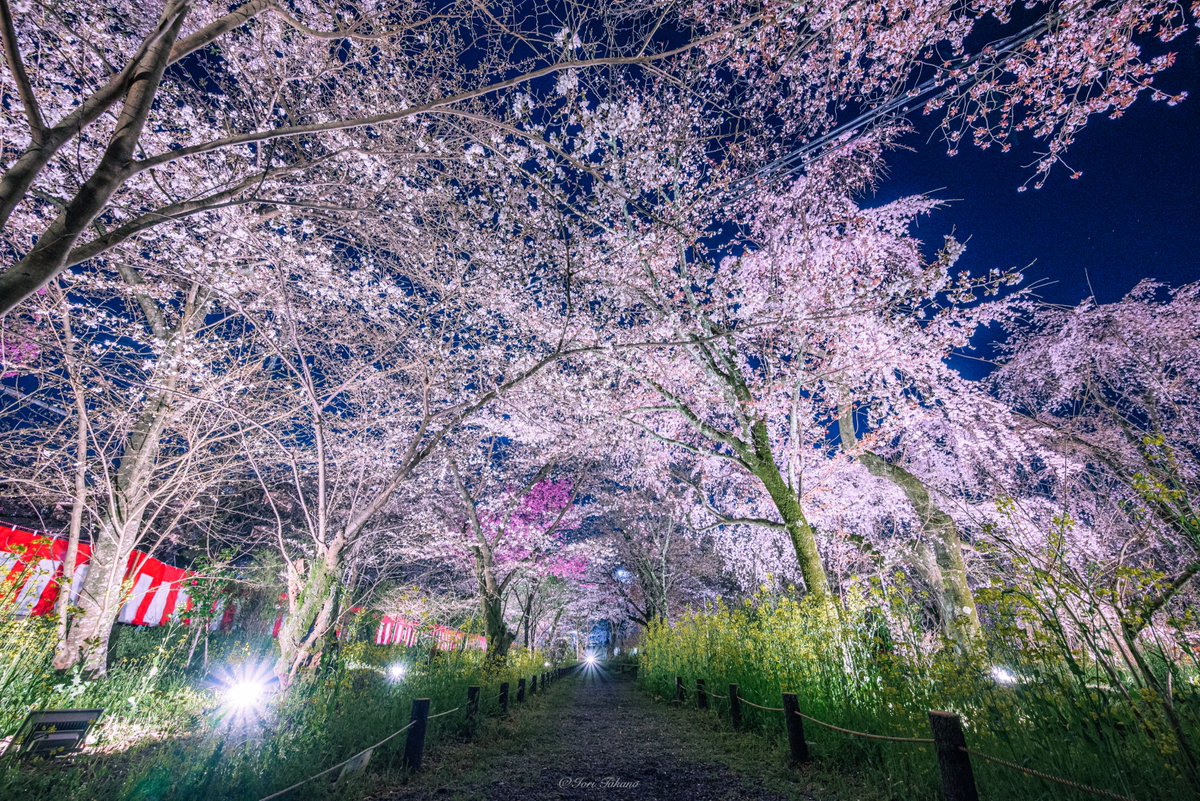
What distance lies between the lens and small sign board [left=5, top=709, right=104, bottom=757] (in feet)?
11.4

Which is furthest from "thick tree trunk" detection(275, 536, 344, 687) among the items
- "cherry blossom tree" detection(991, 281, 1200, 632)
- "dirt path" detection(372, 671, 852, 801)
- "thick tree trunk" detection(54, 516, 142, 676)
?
"cherry blossom tree" detection(991, 281, 1200, 632)

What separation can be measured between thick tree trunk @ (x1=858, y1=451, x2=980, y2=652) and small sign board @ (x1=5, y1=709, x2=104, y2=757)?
12141mm

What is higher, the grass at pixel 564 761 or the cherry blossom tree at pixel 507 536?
the cherry blossom tree at pixel 507 536

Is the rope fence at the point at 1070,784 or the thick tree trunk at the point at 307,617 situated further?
the thick tree trunk at the point at 307,617

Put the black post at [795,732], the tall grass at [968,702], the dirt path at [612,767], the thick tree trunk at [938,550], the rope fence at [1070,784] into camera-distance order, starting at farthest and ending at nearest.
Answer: the thick tree trunk at [938,550] → the black post at [795,732] → the dirt path at [612,767] → the tall grass at [968,702] → the rope fence at [1070,784]

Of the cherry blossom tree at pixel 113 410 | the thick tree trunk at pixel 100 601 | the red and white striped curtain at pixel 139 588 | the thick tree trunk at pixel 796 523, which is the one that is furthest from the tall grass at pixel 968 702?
the red and white striped curtain at pixel 139 588

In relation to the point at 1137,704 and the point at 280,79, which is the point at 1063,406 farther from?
the point at 280,79

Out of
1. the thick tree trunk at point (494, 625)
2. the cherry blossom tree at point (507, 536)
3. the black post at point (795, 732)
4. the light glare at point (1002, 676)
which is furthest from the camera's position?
the cherry blossom tree at point (507, 536)

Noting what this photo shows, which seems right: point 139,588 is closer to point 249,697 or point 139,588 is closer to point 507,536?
point 507,536

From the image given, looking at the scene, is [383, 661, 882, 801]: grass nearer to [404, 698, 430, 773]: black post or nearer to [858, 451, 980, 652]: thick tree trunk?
[404, 698, 430, 773]: black post

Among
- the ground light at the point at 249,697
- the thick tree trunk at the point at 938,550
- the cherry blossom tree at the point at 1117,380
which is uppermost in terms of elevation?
the cherry blossom tree at the point at 1117,380

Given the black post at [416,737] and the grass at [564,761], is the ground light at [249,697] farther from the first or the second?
the grass at [564,761]

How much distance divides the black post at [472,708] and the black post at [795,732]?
4.64 m

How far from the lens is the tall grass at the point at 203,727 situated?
10.6 ft
